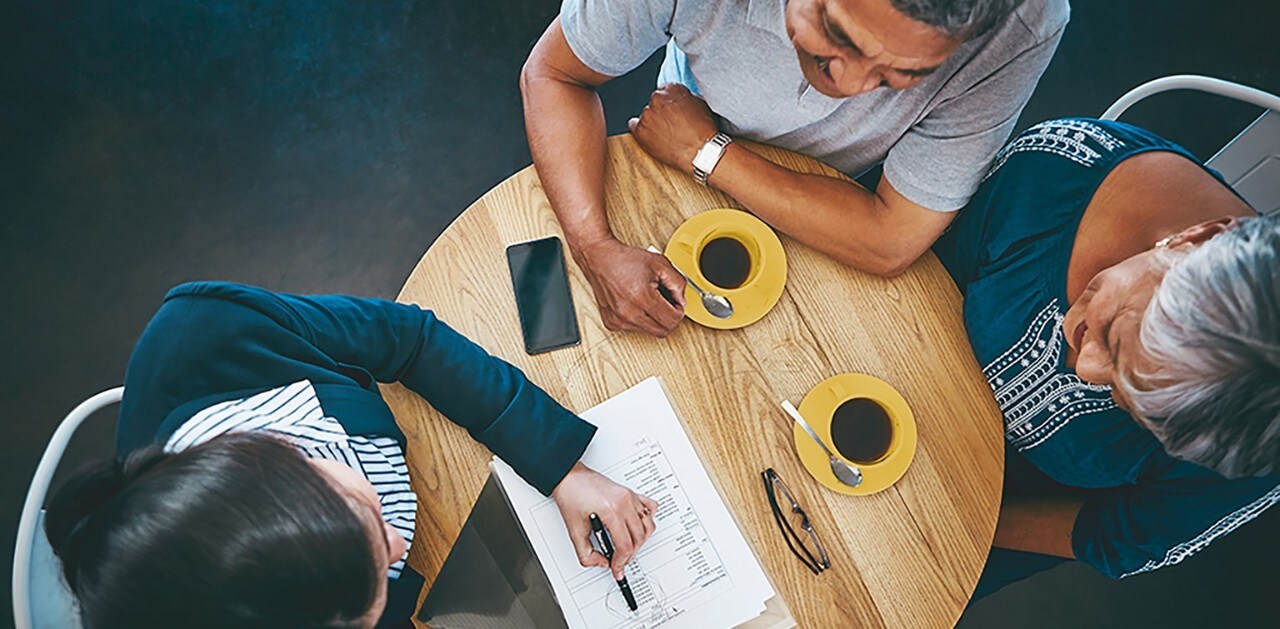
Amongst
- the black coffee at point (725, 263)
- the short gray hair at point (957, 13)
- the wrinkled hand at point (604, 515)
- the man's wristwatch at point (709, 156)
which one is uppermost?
A: the man's wristwatch at point (709, 156)

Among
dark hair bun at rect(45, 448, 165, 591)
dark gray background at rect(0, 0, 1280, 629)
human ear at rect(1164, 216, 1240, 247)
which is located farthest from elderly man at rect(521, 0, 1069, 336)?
dark gray background at rect(0, 0, 1280, 629)

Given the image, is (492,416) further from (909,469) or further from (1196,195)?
(1196,195)

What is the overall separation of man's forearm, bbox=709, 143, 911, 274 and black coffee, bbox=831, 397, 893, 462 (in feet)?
0.67

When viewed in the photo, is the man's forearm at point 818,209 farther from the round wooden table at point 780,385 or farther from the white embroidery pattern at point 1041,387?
the white embroidery pattern at point 1041,387

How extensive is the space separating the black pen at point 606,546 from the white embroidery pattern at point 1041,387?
59 centimetres

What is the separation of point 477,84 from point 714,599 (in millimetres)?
1596

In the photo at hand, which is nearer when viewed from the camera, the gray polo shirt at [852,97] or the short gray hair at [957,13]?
the short gray hair at [957,13]

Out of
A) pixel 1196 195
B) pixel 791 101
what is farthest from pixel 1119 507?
pixel 791 101

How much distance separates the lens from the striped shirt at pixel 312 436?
98 centimetres

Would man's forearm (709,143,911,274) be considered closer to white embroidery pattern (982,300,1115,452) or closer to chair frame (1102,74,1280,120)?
white embroidery pattern (982,300,1115,452)

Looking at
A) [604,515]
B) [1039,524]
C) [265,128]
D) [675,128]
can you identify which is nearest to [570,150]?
[675,128]

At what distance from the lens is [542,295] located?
123 centimetres

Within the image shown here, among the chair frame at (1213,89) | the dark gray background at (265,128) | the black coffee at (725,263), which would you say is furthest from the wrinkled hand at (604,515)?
the dark gray background at (265,128)

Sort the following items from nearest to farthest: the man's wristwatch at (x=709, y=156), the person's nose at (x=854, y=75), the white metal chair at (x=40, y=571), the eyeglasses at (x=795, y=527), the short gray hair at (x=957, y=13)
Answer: the short gray hair at (x=957, y=13) → the person's nose at (x=854, y=75) → the white metal chair at (x=40, y=571) → the eyeglasses at (x=795, y=527) → the man's wristwatch at (x=709, y=156)
